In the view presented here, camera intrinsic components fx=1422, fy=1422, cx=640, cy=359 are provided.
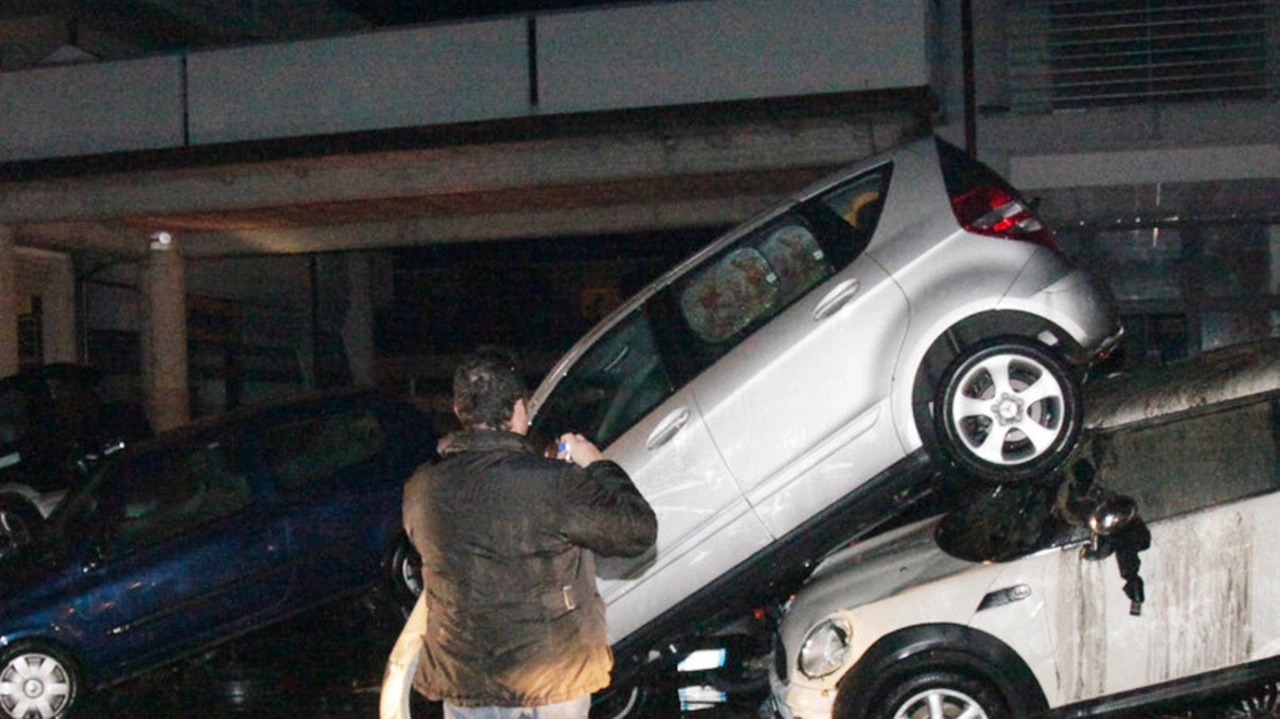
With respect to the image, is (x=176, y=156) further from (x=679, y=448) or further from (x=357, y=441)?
(x=679, y=448)

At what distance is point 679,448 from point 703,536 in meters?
0.38

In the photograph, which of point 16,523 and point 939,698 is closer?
point 939,698

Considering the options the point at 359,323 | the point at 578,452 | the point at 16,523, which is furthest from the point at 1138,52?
the point at 359,323

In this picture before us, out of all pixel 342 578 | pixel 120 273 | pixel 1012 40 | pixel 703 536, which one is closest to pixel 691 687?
pixel 703 536

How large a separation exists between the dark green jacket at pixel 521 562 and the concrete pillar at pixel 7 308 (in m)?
12.8

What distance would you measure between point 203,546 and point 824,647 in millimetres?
4601

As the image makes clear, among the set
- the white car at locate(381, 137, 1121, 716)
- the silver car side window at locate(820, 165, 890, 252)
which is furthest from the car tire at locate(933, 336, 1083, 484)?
the silver car side window at locate(820, 165, 890, 252)

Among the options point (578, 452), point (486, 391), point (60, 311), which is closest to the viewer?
point (486, 391)

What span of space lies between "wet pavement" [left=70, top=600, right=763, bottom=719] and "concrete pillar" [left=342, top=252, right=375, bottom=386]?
384 inches

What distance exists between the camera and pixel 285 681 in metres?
9.03

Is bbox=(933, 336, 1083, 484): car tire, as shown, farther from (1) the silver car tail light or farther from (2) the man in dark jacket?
(2) the man in dark jacket

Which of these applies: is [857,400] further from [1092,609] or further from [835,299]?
[1092,609]

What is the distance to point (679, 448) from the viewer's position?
588 cm

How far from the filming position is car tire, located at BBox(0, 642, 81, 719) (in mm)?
8094
